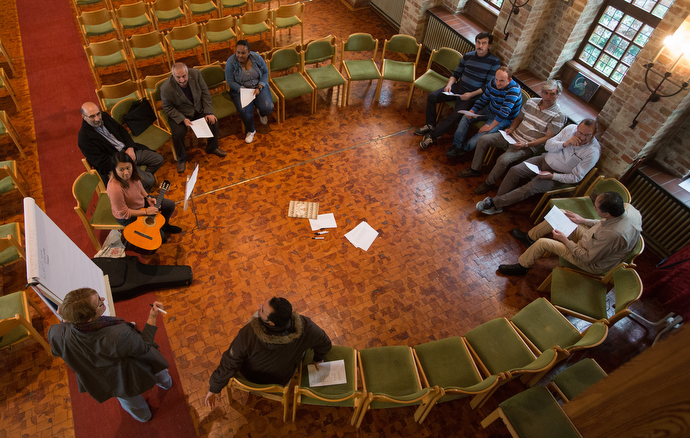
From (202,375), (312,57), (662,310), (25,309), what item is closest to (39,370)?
(25,309)

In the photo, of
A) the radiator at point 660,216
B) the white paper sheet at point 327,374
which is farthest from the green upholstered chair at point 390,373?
the radiator at point 660,216

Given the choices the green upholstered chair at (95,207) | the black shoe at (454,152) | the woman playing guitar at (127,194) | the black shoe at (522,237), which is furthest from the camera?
the black shoe at (454,152)

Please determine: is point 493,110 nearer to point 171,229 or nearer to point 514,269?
point 514,269

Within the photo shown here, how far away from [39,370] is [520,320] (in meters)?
4.47

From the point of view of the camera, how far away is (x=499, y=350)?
11.8ft

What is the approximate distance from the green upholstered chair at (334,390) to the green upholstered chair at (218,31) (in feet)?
17.6

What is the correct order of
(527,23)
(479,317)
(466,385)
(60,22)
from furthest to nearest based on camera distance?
(60,22), (527,23), (479,317), (466,385)

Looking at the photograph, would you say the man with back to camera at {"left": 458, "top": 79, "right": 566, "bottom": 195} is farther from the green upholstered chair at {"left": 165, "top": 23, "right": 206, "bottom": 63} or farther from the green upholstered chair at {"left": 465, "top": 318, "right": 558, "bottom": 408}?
the green upholstered chair at {"left": 165, "top": 23, "right": 206, "bottom": 63}

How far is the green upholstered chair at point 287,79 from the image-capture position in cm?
592

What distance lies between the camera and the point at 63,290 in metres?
3.09

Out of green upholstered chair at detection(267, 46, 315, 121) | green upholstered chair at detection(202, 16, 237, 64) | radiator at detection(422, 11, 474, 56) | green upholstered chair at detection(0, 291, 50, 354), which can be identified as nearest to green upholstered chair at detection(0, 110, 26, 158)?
green upholstered chair at detection(0, 291, 50, 354)

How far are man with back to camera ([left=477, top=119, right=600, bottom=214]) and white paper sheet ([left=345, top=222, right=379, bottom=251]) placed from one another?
1515 millimetres

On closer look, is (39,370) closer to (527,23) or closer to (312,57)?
(312,57)

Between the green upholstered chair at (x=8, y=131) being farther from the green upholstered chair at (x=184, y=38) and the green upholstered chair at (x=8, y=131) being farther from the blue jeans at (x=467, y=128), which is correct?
the blue jeans at (x=467, y=128)
